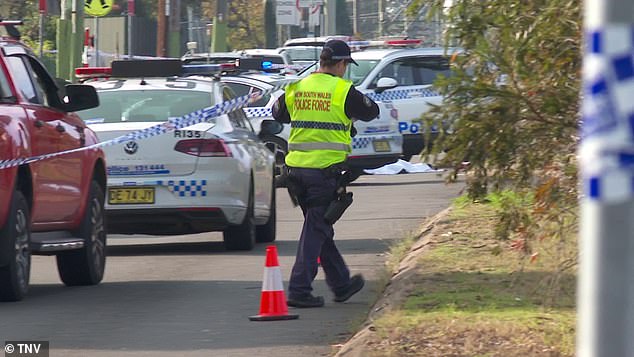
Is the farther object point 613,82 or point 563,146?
point 563,146

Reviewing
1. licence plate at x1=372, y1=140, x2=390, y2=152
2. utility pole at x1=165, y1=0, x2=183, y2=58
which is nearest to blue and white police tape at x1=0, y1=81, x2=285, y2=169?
licence plate at x1=372, y1=140, x2=390, y2=152

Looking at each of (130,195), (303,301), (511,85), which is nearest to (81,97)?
(130,195)

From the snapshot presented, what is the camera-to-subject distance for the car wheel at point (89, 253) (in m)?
11.6

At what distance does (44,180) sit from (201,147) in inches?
115

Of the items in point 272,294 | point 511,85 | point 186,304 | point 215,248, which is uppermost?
point 511,85

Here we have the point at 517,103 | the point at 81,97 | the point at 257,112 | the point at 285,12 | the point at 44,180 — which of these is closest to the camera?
the point at 517,103

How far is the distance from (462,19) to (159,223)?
6.08 m

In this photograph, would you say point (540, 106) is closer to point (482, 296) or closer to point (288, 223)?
point (482, 296)

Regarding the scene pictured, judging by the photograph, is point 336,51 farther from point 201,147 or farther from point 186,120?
point 201,147

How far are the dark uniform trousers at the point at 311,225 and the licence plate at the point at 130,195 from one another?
350 centimetres

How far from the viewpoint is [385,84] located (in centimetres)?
2267

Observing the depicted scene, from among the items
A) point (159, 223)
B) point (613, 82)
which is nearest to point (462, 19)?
point (613, 82)

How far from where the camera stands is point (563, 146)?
8.21m

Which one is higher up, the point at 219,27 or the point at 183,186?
the point at 219,27
